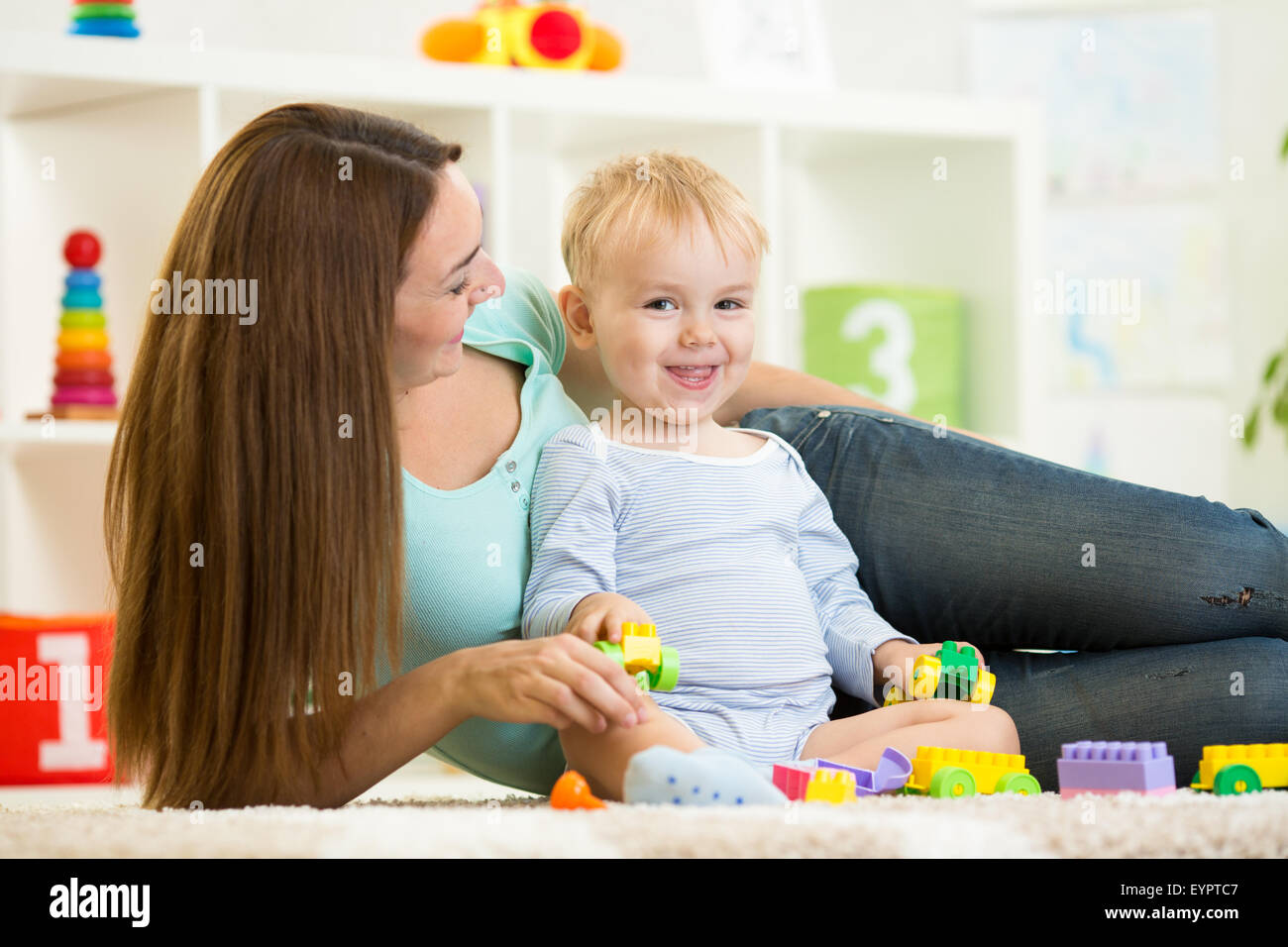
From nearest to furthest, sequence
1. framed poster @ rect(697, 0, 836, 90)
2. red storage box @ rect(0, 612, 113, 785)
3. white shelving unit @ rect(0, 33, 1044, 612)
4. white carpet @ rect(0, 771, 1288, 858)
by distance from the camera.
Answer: white carpet @ rect(0, 771, 1288, 858) → red storage box @ rect(0, 612, 113, 785) → white shelving unit @ rect(0, 33, 1044, 612) → framed poster @ rect(697, 0, 836, 90)

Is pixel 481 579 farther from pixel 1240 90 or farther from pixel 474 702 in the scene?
pixel 1240 90

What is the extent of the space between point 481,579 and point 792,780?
0.30m

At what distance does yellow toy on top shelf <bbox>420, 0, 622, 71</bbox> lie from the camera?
2.32 m

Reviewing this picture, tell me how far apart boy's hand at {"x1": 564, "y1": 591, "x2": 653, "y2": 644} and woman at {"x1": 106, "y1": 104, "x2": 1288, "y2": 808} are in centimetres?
5

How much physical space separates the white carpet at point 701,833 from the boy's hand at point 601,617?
15cm

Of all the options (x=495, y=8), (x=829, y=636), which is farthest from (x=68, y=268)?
(x=829, y=636)

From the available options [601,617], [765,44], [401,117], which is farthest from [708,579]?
[765,44]

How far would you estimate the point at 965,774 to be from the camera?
996 mm

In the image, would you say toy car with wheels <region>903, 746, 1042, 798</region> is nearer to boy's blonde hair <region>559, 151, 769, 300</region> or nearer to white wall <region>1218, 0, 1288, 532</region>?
boy's blonde hair <region>559, 151, 769, 300</region>

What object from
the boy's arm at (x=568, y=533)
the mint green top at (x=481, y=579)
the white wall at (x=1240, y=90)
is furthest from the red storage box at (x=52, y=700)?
the white wall at (x=1240, y=90)

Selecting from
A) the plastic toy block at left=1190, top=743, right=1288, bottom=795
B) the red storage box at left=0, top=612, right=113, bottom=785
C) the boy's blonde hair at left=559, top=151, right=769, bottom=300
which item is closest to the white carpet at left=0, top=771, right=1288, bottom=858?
the plastic toy block at left=1190, top=743, right=1288, bottom=795

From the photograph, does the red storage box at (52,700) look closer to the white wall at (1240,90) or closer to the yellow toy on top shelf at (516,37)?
the yellow toy on top shelf at (516,37)

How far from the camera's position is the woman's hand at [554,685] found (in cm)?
91
